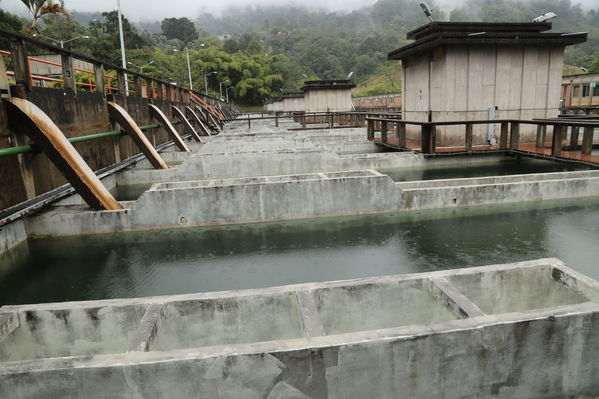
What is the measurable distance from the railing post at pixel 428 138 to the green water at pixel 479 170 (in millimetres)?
577

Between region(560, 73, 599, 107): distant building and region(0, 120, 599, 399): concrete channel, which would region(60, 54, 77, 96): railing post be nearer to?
region(0, 120, 599, 399): concrete channel

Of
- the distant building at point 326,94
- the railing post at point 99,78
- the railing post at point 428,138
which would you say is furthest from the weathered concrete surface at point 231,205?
the distant building at point 326,94

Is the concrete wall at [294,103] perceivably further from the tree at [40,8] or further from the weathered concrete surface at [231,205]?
the weathered concrete surface at [231,205]

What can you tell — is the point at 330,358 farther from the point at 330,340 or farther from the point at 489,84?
the point at 489,84

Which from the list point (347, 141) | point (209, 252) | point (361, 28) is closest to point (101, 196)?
point (209, 252)

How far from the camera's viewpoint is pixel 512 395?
3.12 meters

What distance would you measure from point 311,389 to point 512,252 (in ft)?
15.9

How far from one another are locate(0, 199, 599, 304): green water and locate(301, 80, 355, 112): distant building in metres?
28.4

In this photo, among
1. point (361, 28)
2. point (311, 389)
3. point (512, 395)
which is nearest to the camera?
point (311, 389)

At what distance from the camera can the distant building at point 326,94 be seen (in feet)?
116

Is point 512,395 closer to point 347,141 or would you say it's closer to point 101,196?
point 101,196

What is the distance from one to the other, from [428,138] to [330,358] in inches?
420

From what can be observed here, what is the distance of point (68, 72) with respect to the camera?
9008mm

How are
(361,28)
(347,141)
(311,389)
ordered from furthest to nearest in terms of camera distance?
(361,28), (347,141), (311,389)
